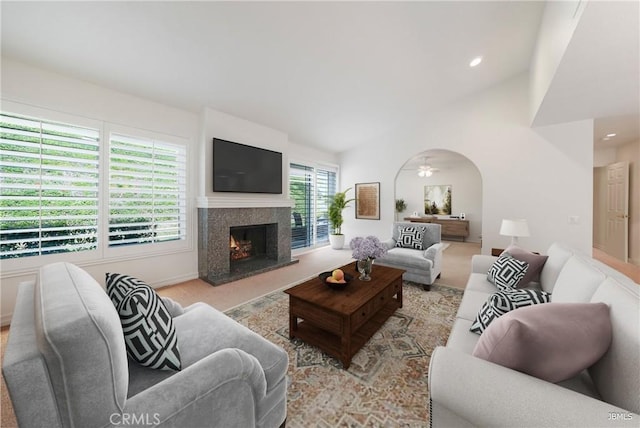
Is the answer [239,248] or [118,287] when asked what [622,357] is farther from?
[239,248]

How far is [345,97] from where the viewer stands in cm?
391

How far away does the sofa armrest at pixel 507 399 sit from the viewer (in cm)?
71

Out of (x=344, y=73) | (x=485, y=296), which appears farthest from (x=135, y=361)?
(x=344, y=73)

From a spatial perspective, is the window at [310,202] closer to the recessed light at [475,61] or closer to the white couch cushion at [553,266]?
the recessed light at [475,61]

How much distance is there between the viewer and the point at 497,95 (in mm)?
4258

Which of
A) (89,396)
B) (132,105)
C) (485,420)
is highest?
(132,105)

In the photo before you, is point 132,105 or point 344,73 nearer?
point 132,105

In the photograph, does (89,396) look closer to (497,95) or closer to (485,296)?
(485,296)

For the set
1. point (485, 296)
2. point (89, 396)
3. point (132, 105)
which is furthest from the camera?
point (132, 105)

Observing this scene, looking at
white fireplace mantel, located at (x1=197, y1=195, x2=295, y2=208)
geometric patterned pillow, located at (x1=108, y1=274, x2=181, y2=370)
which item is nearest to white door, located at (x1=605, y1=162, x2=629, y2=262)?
white fireplace mantel, located at (x1=197, y1=195, x2=295, y2=208)

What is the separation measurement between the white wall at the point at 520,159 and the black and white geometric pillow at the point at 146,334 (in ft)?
16.5

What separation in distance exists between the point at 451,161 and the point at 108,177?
8289 mm

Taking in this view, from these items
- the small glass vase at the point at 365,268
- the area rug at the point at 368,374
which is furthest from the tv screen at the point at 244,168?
the small glass vase at the point at 365,268

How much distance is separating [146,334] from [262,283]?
2506 millimetres
